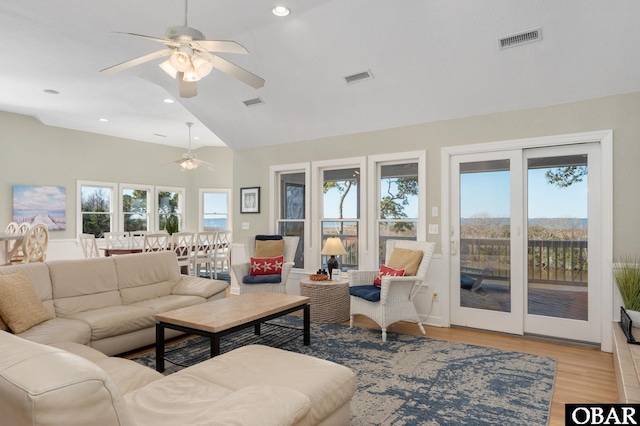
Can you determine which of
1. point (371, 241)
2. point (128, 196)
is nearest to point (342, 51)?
point (371, 241)

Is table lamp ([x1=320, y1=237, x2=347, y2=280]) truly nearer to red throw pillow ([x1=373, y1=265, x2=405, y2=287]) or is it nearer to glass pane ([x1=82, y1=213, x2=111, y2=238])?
red throw pillow ([x1=373, y1=265, x2=405, y2=287])

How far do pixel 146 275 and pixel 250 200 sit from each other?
247 centimetres

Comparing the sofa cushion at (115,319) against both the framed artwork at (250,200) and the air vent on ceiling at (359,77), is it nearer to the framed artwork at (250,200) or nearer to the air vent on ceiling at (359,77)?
the framed artwork at (250,200)

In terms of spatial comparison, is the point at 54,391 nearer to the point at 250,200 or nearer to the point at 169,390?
the point at 169,390

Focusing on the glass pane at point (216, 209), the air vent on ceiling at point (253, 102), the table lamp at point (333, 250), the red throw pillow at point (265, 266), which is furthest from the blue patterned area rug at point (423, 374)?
the glass pane at point (216, 209)

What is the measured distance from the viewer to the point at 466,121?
175 inches

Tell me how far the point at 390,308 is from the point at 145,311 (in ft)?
8.00

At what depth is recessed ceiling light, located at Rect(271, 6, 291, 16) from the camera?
3.43 meters

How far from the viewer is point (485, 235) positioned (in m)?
4.40

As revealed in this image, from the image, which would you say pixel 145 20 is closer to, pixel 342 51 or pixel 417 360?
pixel 342 51

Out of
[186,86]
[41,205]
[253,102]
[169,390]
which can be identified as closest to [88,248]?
[41,205]

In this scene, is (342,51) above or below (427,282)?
above

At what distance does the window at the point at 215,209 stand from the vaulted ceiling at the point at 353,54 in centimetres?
437

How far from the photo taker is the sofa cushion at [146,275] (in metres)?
3.95
